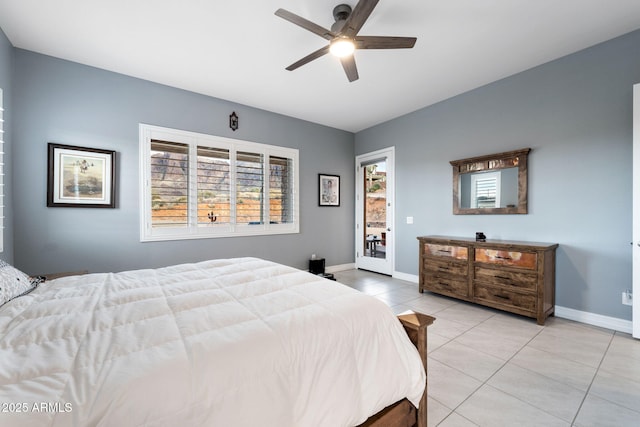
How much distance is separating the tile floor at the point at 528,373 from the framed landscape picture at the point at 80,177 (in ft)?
12.5

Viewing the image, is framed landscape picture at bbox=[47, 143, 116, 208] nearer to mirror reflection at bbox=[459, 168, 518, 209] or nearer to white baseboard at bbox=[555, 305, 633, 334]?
mirror reflection at bbox=[459, 168, 518, 209]

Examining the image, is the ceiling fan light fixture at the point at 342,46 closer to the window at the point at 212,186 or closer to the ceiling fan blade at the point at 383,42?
the ceiling fan blade at the point at 383,42

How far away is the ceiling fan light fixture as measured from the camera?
2.12m

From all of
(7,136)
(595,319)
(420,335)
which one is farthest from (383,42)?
(7,136)

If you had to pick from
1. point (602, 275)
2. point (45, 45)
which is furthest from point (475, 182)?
point (45, 45)

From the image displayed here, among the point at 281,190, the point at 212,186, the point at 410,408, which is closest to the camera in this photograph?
the point at 410,408

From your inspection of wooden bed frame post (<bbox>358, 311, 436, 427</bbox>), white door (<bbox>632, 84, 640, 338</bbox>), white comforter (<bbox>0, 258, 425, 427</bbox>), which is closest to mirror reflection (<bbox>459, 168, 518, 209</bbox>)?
white door (<bbox>632, 84, 640, 338</bbox>)

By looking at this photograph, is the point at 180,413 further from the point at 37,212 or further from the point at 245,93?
the point at 245,93

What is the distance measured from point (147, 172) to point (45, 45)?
1489mm

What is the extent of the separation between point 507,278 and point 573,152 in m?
1.54

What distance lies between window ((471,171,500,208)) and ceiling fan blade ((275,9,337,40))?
109 inches

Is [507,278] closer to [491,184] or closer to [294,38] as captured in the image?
[491,184]

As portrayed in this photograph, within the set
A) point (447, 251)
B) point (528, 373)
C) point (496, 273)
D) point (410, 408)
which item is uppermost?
point (447, 251)

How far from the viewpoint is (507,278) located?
2.99 metres
